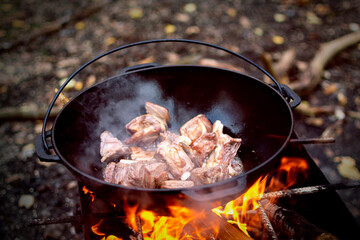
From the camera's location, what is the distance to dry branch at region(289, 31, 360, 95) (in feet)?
12.6

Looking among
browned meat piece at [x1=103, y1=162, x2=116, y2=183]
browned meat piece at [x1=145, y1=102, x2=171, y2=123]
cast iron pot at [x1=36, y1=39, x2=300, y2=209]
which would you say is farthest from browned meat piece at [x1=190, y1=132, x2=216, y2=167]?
browned meat piece at [x1=103, y1=162, x2=116, y2=183]

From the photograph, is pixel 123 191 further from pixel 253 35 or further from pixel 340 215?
pixel 253 35

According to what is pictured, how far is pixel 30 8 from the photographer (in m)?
5.75

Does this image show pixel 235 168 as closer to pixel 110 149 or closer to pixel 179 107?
pixel 179 107

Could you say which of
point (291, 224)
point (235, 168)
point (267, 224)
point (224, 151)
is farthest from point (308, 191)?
point (224, 151)

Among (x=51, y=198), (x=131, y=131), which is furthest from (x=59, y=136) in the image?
(x=51, y=198)

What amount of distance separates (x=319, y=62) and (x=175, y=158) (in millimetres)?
3346

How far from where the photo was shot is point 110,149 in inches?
80.5

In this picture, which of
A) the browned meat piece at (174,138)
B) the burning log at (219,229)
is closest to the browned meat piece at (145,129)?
the browned meat piece at (174,138)

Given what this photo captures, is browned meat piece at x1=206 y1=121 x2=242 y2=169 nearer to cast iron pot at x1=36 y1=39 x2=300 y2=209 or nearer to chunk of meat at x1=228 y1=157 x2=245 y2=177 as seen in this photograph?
chunk of meat at x1=228 y1=157 x2=245 y2=177

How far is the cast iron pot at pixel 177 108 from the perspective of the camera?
6.22 feet

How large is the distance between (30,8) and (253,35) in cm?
502

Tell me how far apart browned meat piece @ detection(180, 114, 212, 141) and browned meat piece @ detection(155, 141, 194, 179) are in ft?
0.81

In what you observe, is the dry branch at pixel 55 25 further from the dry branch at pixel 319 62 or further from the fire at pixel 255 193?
the fire at pixel 255 193
